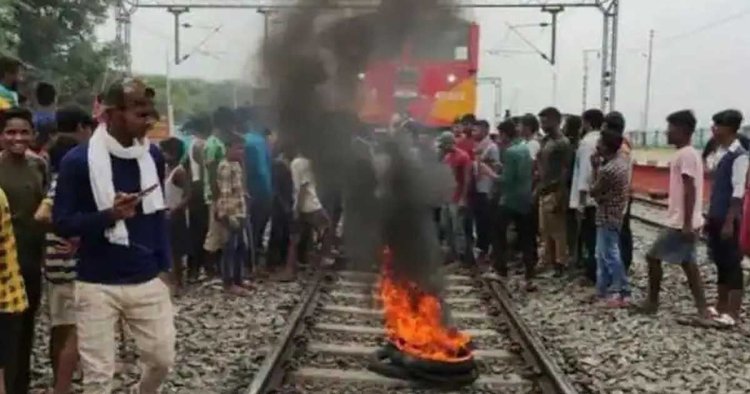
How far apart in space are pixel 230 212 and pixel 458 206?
3.61 m

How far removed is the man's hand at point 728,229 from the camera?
8.63 meters

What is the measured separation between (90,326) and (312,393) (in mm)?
2186

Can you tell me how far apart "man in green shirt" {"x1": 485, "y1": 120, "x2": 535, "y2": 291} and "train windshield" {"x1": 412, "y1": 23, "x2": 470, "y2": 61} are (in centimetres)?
323

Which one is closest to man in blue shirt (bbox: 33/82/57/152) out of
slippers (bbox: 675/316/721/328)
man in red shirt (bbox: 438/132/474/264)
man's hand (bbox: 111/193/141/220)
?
man's hand (bbox: 111/193/141/220)

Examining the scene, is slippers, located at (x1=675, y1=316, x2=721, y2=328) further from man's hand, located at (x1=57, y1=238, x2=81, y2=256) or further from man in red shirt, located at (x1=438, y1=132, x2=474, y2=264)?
man's hand, located at (x1=57, y1=238, x2=81, y2=256)

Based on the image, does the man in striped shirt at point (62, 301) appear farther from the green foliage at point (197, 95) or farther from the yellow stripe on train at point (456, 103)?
the yellow stripe on train at point (456, 103)

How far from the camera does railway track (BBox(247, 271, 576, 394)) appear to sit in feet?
21.8

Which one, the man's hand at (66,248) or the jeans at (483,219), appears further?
the jeans at (483,219)

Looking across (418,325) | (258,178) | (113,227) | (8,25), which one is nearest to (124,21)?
(258,178)

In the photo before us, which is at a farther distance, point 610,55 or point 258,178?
point 610,55

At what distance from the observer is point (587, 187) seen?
10.7m

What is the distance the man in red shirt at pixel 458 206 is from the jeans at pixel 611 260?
2438 mm

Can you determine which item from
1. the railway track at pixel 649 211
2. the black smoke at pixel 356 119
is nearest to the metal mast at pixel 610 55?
the railway track at pixel 649 211

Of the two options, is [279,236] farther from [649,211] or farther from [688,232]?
[649,211]
